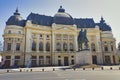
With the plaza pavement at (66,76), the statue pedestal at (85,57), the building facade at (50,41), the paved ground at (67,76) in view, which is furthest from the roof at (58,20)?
the paved ground at (67,76)

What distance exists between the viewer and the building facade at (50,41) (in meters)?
48.3

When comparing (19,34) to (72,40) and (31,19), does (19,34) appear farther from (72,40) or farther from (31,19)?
(72,40)

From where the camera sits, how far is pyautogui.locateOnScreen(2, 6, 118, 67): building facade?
159 ft

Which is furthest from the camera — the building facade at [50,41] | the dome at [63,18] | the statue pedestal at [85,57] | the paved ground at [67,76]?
the dome at [63,18]

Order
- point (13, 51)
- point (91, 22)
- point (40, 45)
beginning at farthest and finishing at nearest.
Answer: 1. point (91, 22)
2. point (40, 45)
3. point (13, 51)

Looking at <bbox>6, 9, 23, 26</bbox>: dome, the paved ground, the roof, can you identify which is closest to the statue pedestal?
the paved ground

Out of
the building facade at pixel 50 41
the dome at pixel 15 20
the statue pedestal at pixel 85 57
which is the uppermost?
the dome at pixel 15 20

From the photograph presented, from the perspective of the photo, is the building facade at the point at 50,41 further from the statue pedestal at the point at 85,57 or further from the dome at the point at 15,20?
the statue pedestal at the point at 85,57

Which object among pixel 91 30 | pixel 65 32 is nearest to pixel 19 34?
pixel 65 32

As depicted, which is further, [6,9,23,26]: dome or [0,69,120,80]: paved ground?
[6,9,23,26]: dome

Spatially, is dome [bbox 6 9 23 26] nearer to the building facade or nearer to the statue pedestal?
the building facade

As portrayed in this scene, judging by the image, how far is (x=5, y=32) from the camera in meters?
48.9

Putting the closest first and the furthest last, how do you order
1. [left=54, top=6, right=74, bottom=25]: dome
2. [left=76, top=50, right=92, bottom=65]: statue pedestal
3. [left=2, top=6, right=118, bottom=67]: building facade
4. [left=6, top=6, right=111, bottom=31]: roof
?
[left=76, top=50, right=92, bottom=65]: statue pedestal, [left=2, top=6, right=118, bottom=67]: building facade, [left=6, top=6, right=111, bottom=31]: roof, [left=54, top=6, right=74, bottom=25]: dome

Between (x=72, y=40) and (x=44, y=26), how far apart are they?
12950mm
